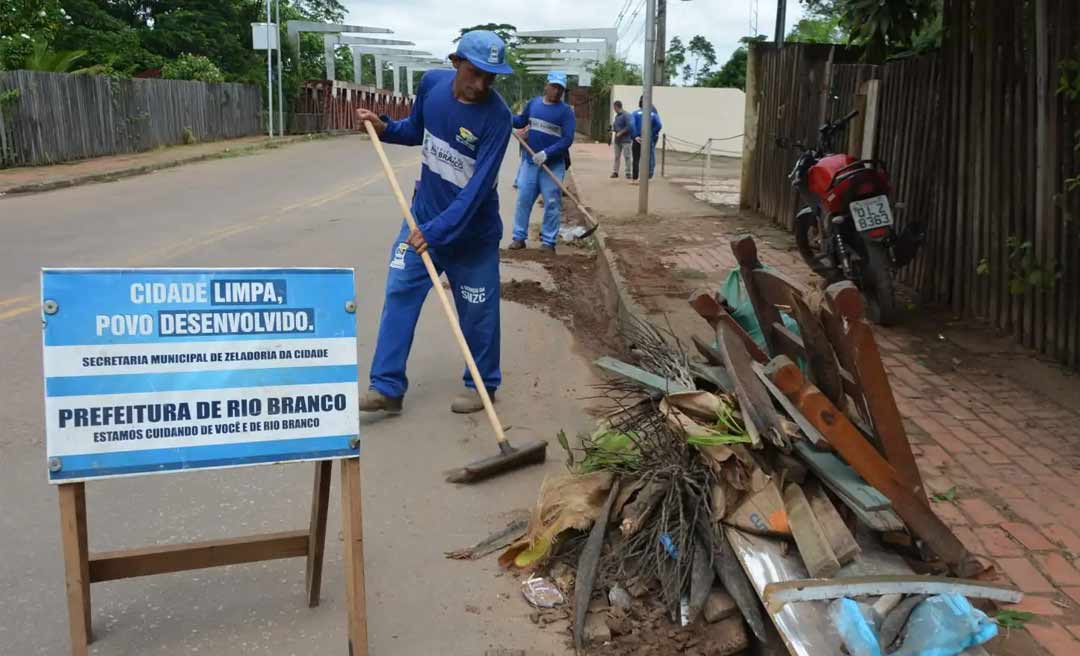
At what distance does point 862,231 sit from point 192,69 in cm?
2732

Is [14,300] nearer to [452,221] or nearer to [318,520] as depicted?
[452,221]

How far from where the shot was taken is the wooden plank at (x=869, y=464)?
113 inches

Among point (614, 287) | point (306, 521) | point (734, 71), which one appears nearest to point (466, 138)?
point (306, 521)

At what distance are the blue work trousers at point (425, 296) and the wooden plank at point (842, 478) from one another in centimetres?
235

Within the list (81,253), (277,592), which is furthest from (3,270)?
(277,592)

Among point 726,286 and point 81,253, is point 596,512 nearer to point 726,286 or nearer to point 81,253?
point 726,286

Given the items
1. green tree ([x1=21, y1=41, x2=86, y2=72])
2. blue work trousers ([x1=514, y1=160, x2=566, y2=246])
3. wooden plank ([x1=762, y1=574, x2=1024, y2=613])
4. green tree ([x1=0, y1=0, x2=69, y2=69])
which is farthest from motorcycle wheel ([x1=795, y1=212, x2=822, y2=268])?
green tree ([x1=21, y1=41, x2=86, y2=72])

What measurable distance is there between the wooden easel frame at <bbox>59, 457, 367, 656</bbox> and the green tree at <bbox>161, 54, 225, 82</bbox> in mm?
27771

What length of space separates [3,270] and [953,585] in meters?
8.16

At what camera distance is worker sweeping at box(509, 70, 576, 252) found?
10.4m

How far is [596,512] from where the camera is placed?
348cm

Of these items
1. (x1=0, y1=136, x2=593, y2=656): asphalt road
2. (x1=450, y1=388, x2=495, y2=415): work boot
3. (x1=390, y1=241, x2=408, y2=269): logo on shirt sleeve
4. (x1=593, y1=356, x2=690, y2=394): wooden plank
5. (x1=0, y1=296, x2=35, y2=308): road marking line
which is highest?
(x1=390, y1=241, x2=408, y2=269): logo on shirt sleeve

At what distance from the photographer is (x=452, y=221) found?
469cm

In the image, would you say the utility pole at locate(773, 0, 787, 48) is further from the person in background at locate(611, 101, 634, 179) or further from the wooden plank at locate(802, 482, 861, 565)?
the wooden plank at locate(802, 482, 861, 565)
